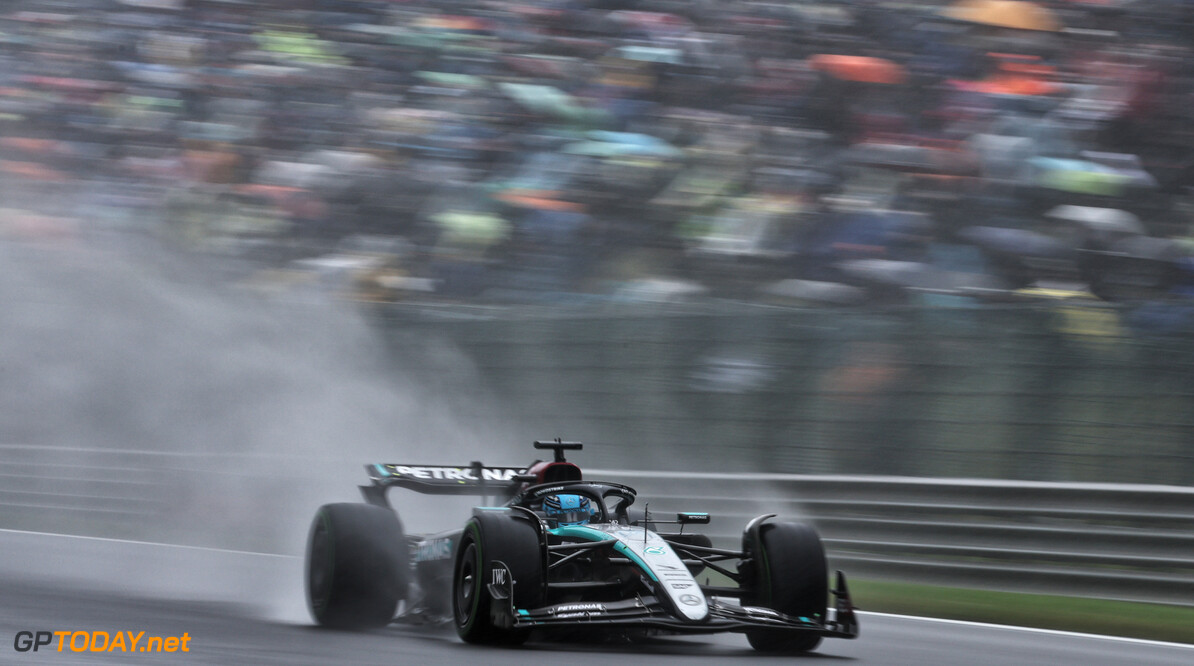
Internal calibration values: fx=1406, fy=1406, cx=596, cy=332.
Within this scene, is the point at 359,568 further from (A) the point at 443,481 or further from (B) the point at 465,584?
(A) the point at 443,481

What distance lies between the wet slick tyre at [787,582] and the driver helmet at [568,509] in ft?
2.90

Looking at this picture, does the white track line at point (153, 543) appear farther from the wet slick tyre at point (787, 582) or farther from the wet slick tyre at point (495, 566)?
the wet slick tyre at point (787, 582)

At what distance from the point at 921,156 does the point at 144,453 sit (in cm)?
748

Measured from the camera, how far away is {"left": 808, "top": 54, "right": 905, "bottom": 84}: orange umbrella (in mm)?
13336

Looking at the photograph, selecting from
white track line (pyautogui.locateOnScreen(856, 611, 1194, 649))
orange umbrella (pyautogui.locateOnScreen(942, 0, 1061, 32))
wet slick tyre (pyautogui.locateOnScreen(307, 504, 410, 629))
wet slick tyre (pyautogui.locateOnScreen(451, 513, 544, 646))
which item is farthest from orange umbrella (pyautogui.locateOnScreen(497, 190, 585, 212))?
wet slick tyre (pyautogui.locateOnScreen(451, 513, 544, 646))

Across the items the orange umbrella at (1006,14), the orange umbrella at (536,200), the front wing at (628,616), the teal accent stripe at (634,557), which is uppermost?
the orange umbrella at (1006,14)

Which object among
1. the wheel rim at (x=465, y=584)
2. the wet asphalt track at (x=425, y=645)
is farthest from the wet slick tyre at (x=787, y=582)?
the wheel rim at (x=465, y=584)

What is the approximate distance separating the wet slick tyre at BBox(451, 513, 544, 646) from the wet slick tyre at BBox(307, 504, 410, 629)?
82 centimetres

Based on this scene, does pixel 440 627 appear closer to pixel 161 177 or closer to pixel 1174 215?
pixel 1174 215

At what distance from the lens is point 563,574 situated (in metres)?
6.99

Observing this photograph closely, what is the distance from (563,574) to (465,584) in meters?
0.49

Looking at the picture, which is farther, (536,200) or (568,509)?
(536,200)

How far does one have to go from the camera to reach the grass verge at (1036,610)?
25.7 ft

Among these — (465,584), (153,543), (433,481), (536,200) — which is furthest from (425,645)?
(536,200)
